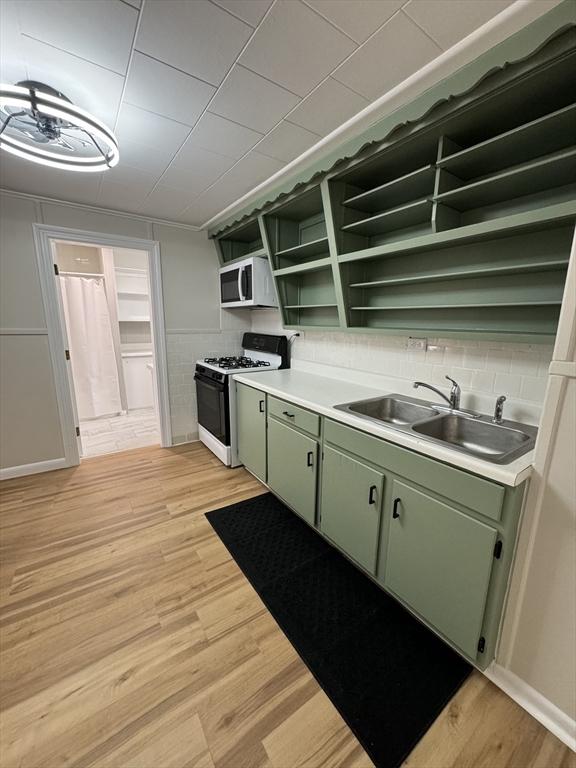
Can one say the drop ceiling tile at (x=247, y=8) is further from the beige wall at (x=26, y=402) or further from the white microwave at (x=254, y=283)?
the beige wall at (x=26, y=402)

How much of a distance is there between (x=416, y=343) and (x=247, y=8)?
5.58 ft

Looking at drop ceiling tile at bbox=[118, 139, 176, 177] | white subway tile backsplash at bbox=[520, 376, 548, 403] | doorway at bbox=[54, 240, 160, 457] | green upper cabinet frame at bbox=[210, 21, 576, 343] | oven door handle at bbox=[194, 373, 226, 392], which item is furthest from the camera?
doorway at bbox=[54, 240, 160, 457]

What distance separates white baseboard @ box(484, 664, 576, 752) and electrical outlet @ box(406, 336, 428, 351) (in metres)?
1.57

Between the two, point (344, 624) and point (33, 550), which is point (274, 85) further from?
point (33, 550)

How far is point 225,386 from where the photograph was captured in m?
2.88

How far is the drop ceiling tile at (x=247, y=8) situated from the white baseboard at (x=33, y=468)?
356cm

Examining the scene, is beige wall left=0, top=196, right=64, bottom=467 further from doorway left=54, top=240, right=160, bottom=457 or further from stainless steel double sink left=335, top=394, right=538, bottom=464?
stainless steel double sink left=335, top=394, right=538, bottom=464

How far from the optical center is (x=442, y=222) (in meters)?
1.59

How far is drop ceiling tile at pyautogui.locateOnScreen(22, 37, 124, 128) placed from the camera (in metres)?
1.21

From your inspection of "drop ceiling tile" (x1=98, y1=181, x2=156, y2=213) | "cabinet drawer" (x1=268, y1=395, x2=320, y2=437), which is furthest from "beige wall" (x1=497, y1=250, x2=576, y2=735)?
"drop ceiling tile" (x1=98, y1=181, x2=156, y2=213)

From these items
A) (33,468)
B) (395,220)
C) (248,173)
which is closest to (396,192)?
(395,220)

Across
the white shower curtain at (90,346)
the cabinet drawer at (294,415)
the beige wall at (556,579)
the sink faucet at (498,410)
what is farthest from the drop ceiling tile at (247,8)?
the white shower curtain at (90,346)

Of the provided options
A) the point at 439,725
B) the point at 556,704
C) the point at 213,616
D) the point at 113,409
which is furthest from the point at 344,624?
the point at 113,409

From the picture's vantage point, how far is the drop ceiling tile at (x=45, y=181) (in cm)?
213
